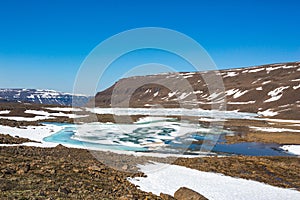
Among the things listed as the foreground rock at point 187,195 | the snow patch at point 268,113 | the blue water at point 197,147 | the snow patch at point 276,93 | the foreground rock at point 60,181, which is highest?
the snow patch at point 276,93

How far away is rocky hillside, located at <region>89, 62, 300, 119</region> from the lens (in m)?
92.7

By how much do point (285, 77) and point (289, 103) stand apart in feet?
145


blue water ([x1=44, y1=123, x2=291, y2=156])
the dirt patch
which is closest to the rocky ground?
the dirt patch

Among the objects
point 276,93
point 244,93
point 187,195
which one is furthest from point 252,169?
point 244,93

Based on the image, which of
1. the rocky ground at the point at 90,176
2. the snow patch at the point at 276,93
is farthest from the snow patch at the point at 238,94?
the rocky ground at the point at 90,176

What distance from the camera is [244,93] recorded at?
120 metres

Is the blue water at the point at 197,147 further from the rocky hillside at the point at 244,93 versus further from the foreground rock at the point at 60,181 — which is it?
the rocky hillside at the point at 244,93

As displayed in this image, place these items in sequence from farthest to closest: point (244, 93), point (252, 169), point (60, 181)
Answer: point (244, 93) < point (252, 169) < point (60, 181)

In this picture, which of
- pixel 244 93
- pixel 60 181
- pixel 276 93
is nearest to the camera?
pixel 60 181

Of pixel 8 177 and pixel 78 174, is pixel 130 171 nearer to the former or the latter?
pixel 78 174

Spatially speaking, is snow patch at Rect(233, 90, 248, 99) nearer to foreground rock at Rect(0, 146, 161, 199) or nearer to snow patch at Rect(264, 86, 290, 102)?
snow patch at Rect(264, 86, 290, 102)

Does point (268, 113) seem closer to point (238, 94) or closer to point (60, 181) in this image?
point (238, 94)

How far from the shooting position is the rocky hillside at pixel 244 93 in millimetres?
92744

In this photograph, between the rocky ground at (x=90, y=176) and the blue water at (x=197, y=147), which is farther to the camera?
the blue water at (x=197, y=147)
